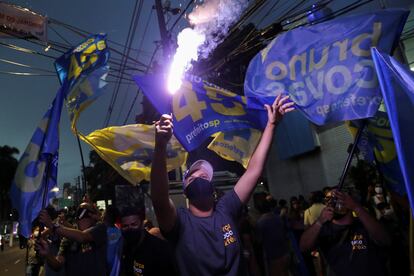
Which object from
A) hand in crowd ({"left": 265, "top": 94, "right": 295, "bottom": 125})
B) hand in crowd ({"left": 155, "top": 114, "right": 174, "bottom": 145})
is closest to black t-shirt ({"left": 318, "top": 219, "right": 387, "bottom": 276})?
hand in crowd ({"left": 265, "top": 94, "right": 295, "bottom": 125})

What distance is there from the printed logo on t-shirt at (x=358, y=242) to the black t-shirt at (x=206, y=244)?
151 cm

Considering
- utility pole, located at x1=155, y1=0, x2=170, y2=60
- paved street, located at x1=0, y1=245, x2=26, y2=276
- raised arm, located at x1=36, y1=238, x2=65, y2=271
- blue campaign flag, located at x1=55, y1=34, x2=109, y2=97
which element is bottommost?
paved street, located at x1=0, y1=245, x2=26, y2=276

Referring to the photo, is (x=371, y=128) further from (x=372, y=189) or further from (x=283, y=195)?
(x=283, y=195)

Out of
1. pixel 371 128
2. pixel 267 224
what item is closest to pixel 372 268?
pixel 371 128

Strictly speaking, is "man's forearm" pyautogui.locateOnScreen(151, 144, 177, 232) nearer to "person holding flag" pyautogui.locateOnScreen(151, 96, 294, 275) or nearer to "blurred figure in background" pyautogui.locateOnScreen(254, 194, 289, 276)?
"person holding flag" pyautogui.locateOnScreen(151, 96, 294, 275)

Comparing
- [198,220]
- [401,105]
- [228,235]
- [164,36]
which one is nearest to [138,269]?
[198,220]

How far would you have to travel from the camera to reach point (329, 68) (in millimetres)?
3607

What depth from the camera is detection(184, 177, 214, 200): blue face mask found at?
2.59 metres

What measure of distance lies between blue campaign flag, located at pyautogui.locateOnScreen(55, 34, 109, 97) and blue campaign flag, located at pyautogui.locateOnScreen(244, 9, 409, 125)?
265 cm

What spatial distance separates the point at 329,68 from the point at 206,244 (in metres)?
2.32

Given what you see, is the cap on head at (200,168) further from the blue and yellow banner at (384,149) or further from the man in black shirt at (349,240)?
the blue and yellow banner at (384,149)

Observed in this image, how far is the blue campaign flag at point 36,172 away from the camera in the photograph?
430 cm

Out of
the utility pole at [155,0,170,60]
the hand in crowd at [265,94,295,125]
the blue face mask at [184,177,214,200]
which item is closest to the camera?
the blue face mask at [184,177,214,200]

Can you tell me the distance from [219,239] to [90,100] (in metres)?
3.62
